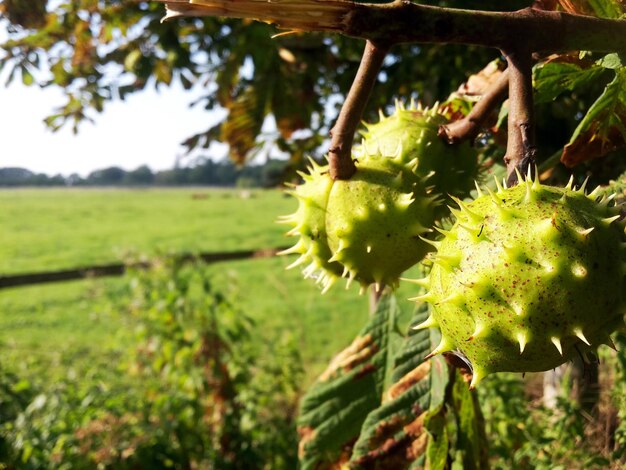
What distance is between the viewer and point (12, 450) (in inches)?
113

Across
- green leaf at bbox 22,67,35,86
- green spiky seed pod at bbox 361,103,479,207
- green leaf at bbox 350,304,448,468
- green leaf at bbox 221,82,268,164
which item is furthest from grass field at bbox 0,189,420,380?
green leaf at bbox 22,67,35,86

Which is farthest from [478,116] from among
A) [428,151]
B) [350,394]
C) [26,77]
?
[26,77]

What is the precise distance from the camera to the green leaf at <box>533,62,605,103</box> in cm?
105

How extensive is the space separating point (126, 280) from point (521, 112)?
6278 mm

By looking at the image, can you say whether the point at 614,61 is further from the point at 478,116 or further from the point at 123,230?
the point at 123,230

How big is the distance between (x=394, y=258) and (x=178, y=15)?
51 centimetres

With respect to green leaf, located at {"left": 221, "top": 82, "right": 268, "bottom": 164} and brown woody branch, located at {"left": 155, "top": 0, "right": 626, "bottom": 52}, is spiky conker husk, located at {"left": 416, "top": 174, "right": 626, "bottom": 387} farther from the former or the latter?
green leaf, located at {"left": 221, "top": 82, "right": 268, "bottom": 164}

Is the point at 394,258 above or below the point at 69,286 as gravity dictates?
above

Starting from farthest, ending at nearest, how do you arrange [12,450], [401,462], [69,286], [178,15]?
[69,286]
[12,450]
[401,462]
[178,15]

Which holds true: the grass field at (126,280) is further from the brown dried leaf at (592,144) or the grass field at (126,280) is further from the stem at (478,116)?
the brown dried leaf at (592,144)

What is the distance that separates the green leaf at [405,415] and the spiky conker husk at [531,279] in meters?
0.56

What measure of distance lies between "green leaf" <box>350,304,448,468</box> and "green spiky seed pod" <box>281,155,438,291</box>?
355mm

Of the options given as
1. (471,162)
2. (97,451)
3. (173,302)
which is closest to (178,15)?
(471,162)

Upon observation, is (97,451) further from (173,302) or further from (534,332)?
(534,332)
